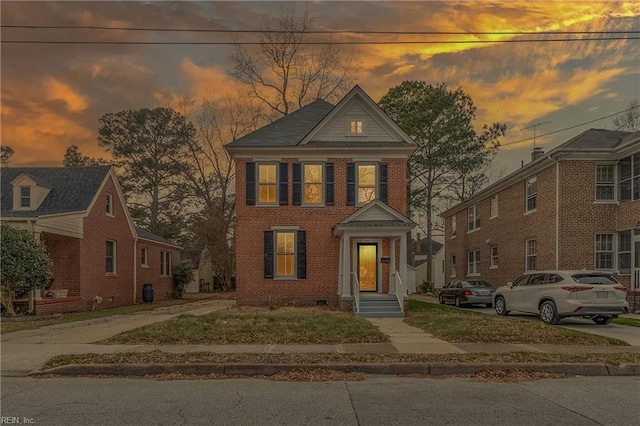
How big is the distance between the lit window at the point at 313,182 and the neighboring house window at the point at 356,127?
197 centimetres

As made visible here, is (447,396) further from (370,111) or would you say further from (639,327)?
(370,111)

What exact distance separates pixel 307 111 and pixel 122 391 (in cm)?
1695

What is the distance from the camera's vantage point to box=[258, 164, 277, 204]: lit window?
1891cm

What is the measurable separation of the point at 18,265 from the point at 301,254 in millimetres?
9814

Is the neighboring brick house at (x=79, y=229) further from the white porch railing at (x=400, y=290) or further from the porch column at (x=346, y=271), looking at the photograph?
the white porch railing at (x=400, y=290)

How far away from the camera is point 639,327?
12.6 metres

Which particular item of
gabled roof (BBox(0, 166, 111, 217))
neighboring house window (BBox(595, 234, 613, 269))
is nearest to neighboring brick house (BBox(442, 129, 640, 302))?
neighboring house window (BBox(595, 234, 613, 269))

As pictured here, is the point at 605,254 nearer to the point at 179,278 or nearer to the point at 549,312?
the point at 549,312

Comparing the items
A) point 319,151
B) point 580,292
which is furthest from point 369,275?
point 580,292

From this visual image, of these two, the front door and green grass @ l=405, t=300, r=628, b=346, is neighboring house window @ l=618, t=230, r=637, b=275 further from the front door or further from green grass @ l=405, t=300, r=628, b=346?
the front door

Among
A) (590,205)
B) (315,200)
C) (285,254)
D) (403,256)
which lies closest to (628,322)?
(590,205)

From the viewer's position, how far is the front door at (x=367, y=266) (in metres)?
18.9

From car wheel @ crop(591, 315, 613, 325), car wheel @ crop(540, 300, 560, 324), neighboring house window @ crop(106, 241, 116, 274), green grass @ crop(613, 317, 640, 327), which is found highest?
neighboring house window @ crop(106, 241, 116, 274)

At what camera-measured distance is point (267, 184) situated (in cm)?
1894
